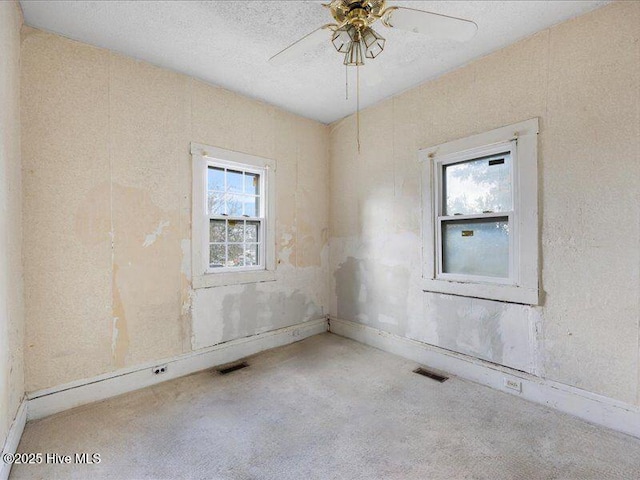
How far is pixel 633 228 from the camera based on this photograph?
2008 mm

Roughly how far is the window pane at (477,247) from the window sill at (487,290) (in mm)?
125

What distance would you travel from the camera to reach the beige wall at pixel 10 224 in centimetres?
171

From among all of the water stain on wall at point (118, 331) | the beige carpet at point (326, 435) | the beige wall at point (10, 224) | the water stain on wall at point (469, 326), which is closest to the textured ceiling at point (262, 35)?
the beige wall at point (10, 224)

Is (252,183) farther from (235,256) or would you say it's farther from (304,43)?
(304,43)

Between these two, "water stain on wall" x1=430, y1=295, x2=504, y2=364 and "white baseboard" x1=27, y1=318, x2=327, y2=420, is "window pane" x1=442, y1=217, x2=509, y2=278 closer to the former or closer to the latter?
"water stain on wall" x1=430, y1=295, x2=504, y2=364

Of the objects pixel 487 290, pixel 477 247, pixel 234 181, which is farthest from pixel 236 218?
pixel 487 290

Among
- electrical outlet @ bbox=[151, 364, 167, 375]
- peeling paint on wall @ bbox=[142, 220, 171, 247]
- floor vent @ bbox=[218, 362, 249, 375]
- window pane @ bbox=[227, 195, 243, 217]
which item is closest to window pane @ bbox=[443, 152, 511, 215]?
window pane @ bbox=[227, 195, 243, 217]

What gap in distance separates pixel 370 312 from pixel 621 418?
222cm

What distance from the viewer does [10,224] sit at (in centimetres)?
189

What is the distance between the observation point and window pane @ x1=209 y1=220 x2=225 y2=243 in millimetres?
3256

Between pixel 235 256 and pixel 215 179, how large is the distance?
0.87 metres

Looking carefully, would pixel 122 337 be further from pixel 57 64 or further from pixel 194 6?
pixel 194 6

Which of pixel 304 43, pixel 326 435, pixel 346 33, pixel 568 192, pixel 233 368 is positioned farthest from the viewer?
pixel 233 368

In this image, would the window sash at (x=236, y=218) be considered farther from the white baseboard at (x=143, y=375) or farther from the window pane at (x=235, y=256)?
the white baseboard at (x=143, y=375)
